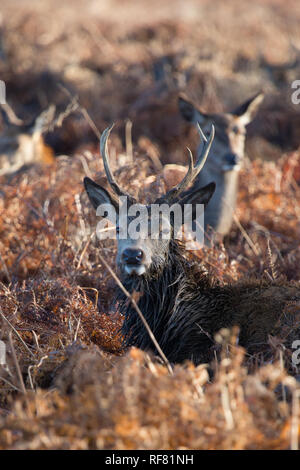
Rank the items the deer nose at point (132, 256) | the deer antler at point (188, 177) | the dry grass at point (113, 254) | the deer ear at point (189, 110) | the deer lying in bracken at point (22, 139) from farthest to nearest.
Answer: the deer lying in bracken at point (22, 139) < the deer ear at point (189, 110) < the deer antler at point (188, 177) < the deer nose at point (132, 256) < the dry grass at point (113, 254)

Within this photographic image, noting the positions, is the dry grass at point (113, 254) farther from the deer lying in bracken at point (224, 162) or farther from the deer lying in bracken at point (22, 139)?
the deer lying in bracken at point (22, 139)

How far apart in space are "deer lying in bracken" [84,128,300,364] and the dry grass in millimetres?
243

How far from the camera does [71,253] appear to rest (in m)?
6.18

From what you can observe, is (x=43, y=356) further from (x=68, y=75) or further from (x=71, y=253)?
(x=68, y=75)

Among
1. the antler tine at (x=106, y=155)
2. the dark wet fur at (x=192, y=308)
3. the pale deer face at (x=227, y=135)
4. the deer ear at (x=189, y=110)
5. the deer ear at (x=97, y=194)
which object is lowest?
the dark wet fur at (x=192, y=308)

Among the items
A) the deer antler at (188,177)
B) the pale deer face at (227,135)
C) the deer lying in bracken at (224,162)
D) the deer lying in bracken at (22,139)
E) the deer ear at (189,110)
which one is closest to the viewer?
the deer antler at (188,177)

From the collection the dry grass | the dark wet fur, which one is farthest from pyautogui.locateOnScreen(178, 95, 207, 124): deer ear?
the dark wet fur

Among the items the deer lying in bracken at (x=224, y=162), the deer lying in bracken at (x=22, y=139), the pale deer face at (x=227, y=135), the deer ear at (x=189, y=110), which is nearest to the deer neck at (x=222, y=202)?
the deer lying in bracken at (x=224, y=162)

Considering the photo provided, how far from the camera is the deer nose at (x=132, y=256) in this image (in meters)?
4.26

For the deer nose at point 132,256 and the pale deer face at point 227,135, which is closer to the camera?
the deer nose at point 132,256

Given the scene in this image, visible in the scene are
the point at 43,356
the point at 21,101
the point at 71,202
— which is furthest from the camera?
the point at 21,101

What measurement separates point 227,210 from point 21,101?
30.7 feet

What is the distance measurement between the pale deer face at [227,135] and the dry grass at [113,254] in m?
0.70
